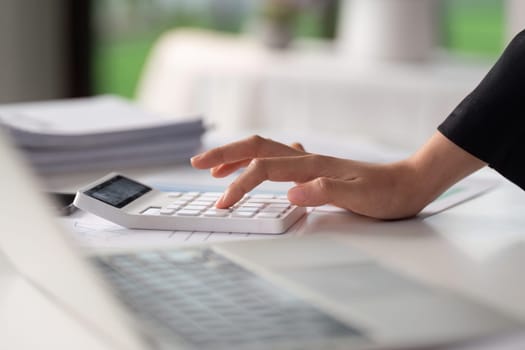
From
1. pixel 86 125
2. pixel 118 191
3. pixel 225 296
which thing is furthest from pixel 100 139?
pixel 225 296

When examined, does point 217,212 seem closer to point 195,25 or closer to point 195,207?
point 195,207

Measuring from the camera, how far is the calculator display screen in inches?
33.2

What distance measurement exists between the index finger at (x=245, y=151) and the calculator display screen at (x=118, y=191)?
0.07 m

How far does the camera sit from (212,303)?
55 centimetres

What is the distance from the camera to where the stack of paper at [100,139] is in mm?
1090

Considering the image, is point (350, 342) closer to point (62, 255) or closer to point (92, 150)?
point (62, 255)

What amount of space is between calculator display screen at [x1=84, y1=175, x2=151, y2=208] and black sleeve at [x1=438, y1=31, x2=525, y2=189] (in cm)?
30

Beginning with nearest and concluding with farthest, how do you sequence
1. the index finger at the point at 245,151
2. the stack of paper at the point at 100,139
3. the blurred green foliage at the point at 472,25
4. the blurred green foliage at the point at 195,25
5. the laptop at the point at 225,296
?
the laptop at the point at 225,296, the index finger at the point at 245,151, the stack of paper at the point at 100,139, the blurred green foliage at the point at 472,25, the blurred green foliage at the point at 195,25

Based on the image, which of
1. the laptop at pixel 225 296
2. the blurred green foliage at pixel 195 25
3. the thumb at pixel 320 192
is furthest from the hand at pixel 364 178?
the blurred green foliage at pixel 195 25

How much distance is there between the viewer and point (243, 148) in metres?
0.92

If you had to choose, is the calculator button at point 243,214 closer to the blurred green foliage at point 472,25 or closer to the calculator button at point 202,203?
the calculator button at point 202,203

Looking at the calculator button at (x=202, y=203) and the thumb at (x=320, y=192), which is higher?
the thumb at (x=320, y=192)

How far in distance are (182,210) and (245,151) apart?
125mm

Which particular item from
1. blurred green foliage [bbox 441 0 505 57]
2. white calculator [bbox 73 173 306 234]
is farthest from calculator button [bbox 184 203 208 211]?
blurred green foliage [bbox 441 0 505 57]
